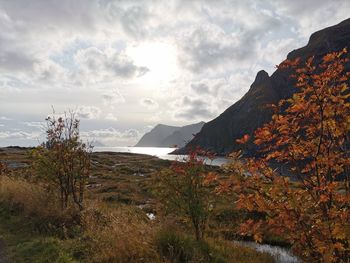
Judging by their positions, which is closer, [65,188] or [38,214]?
[38,214]

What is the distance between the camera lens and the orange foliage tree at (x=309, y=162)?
6391mm

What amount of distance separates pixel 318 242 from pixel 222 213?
18511 mm

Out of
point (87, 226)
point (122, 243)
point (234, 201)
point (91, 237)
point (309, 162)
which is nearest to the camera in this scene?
point (309, 162)

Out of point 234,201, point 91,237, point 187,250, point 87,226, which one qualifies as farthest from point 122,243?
point 234,201

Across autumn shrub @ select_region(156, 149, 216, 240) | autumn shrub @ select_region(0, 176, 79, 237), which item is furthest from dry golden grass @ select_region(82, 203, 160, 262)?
autumn shrub @ select_region(0, 176, 79, 237)

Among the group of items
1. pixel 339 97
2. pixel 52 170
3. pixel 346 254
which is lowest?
pixel 346 254

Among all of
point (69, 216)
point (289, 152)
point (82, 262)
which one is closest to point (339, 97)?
point (289, 152)

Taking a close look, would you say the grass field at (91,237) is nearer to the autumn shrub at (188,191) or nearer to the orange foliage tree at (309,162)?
the autumn shrub at (188,191)

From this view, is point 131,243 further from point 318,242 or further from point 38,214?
point 38,214

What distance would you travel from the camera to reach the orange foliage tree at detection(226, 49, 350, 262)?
6.39 m

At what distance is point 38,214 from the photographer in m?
14.3

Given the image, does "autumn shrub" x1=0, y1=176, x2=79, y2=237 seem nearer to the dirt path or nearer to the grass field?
the grass field

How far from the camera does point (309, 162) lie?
7.09 m

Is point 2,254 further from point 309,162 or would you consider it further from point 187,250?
point 309,162
